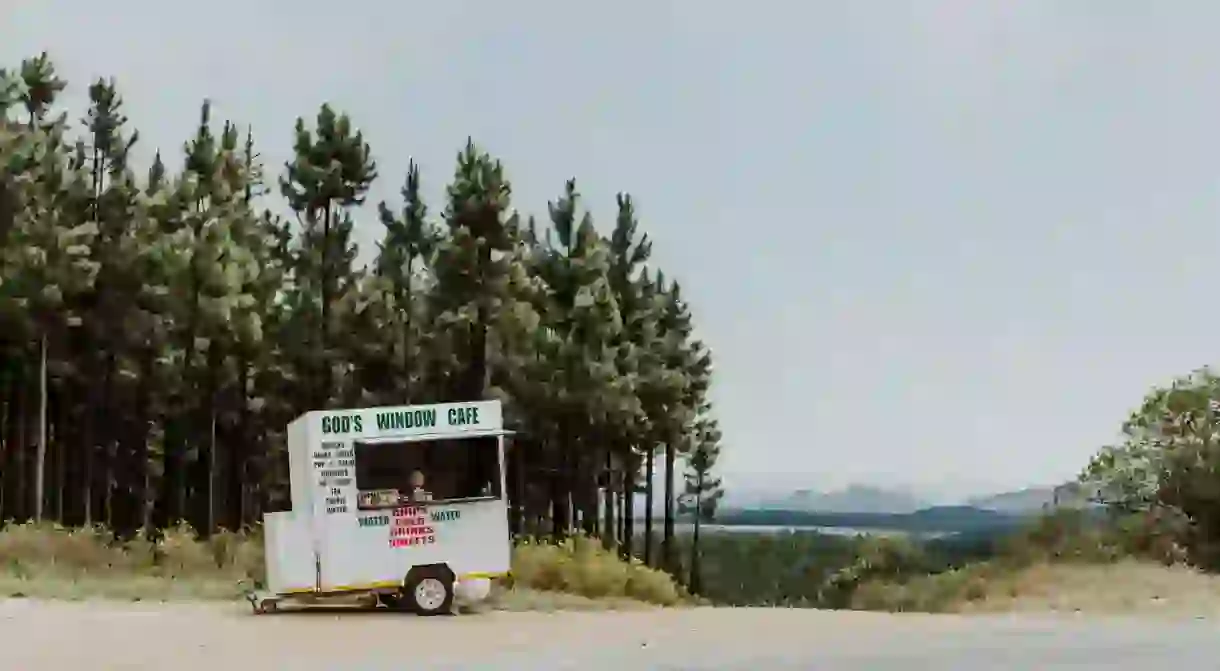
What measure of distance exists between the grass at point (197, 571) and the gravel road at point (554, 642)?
162 centimetres

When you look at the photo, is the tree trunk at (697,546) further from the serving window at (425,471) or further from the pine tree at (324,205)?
the serving window at (425,471)

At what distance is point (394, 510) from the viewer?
17391 mm


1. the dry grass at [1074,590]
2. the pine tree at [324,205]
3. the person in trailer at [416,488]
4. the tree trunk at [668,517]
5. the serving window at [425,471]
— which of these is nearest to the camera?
the serving window at [425,471]

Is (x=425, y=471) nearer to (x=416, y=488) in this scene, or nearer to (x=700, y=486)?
(x=416, y=488)

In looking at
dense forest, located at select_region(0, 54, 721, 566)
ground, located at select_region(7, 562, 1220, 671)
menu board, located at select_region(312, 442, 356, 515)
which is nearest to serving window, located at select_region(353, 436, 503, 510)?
menu board, located at select_region(312, 442, 356, 515)

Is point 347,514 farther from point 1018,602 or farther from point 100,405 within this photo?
point 100,405

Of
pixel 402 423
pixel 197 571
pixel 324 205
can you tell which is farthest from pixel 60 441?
pixel 402 423

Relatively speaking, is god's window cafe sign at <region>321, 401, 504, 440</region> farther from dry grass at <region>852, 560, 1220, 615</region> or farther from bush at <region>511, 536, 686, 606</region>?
dry grass at <region>852, 560, 1220, 615</region>

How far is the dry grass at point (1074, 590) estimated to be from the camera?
76.9ft

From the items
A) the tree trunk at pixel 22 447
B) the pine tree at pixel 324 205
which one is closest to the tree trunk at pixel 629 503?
the pine tree at pixel 324 205

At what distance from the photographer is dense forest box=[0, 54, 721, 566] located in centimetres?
3744

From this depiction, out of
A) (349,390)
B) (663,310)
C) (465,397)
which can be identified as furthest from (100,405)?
(663,310)

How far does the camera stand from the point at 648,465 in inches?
2414

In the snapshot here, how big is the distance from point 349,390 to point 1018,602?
2784cm
